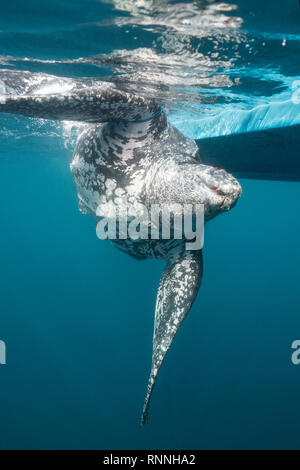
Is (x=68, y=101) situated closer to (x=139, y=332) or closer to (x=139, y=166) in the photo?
(x=139, y=166)

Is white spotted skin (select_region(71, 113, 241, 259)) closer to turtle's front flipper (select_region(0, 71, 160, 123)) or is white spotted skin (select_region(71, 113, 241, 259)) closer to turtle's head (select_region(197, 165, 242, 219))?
turtle's head (select_region(197, 165, 242, 219))

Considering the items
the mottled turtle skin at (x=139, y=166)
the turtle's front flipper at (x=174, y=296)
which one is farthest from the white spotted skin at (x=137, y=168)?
the turtle's front flipper at (x=174, y=296)

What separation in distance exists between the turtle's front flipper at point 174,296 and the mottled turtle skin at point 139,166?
0.01m

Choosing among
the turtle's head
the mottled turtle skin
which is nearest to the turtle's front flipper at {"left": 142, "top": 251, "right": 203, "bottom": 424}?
the mottled turtle skin

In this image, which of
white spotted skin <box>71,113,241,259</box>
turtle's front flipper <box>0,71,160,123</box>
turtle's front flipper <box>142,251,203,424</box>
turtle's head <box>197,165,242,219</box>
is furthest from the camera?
turtle's front flipper <box>142,251,203,424</box>

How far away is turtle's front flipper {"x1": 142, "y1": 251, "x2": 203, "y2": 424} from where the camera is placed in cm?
428

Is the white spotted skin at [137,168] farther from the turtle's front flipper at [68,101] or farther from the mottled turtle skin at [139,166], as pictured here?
the turtle's front flipper at [68,101]

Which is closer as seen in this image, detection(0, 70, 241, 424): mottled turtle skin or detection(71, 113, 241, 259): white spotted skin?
detection(0, 70, 241, 424): mottled turtle skin

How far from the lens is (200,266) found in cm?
479

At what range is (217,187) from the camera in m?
3.26

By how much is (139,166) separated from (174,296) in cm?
196

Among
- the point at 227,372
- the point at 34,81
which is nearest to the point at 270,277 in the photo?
the point at 227,372

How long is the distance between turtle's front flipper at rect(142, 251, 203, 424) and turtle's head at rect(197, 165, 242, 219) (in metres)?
1.54

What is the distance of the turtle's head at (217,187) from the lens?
326 cm
